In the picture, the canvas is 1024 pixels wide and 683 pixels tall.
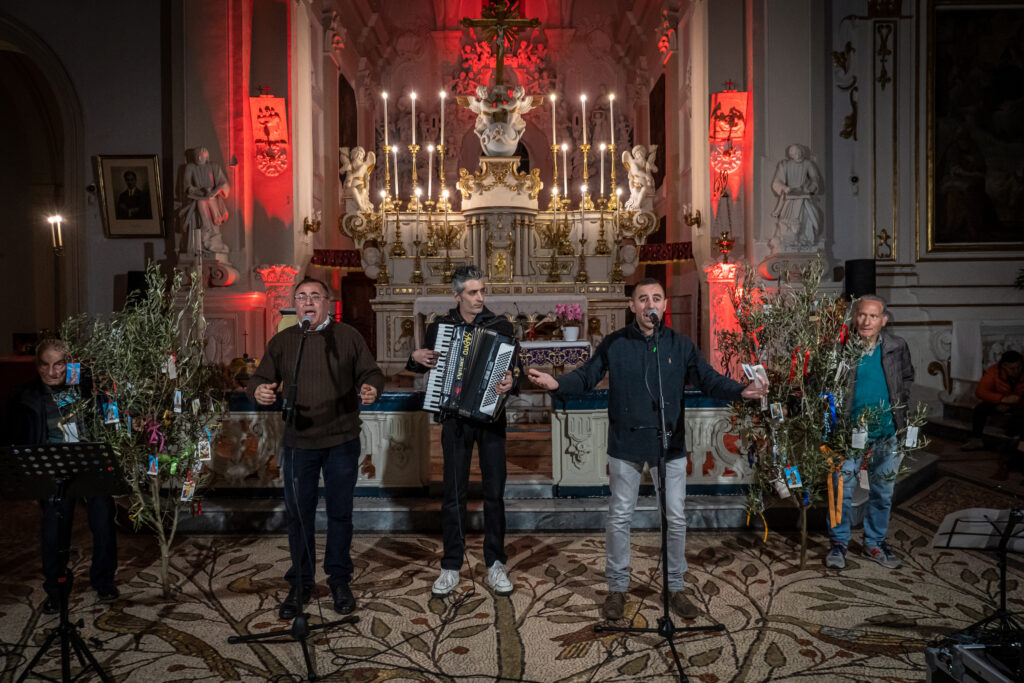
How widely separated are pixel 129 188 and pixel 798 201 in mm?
8966

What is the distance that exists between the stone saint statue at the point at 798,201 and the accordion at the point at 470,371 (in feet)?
21.7

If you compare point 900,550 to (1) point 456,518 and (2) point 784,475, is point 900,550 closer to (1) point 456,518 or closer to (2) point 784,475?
(2) point 784,475

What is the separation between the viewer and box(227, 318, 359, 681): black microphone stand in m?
3.04

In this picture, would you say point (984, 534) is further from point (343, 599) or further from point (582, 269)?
point (582, 269)

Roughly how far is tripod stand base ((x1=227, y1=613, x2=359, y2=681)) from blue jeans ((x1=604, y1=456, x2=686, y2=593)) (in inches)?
54.1

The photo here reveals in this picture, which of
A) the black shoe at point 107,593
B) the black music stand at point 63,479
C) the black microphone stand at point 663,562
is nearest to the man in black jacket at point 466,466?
the black microphone stand at point 663,562

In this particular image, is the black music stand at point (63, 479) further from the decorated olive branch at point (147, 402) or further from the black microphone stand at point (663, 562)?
the black microphone stand at point (663, 562)

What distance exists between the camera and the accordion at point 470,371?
3582mm

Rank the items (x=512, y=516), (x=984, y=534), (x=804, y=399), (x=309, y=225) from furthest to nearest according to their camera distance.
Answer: (x=309, y=225), (x=512, y=516), (x=804, y=399), (x=984, y=534)

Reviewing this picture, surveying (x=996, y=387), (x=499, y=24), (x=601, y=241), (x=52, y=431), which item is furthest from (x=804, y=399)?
(x=499, y=24)

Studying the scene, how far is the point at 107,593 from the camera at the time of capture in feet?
12.8

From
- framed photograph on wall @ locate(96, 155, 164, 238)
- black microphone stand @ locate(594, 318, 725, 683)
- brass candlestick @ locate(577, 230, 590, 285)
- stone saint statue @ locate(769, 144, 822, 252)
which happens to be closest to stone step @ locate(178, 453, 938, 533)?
black microphone stand @ locate(594, 318, 725, 683)

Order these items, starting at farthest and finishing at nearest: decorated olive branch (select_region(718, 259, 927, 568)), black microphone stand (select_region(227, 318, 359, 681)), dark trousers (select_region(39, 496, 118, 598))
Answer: decorated olive branch (select_region(718, 259, 927, 568))
dark trousers (select_region(39, 496, 118, 598))
black microphone stand (select_region(227, 318, 359, 681))

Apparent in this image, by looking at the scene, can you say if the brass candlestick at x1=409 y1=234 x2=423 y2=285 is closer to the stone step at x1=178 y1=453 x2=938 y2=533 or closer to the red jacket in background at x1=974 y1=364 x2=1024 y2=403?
the stone step at x1=178 y1=453 x2=938 y2=533
